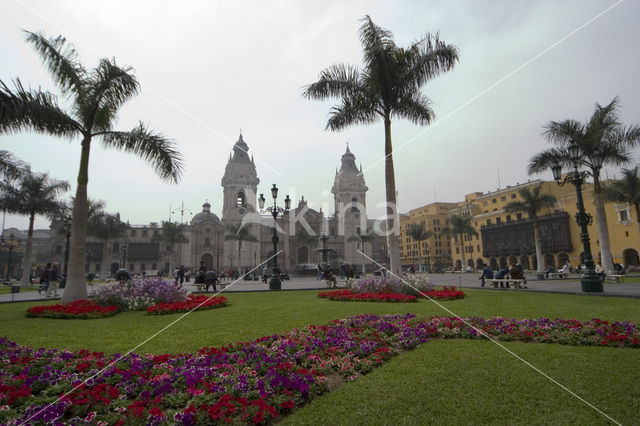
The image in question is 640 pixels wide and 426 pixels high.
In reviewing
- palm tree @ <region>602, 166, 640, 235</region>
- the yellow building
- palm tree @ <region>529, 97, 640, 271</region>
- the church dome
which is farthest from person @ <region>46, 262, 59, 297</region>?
the church dome

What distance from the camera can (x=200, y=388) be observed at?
357cm

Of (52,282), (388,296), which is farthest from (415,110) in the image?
(52,282)

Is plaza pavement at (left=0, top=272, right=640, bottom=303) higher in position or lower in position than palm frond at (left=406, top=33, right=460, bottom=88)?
lower

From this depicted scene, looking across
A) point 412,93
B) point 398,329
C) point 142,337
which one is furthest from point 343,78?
point 142,337

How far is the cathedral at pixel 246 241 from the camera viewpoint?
6388 cm

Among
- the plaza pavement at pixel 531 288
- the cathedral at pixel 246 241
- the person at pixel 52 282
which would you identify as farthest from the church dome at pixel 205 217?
the person at pixel 52 282

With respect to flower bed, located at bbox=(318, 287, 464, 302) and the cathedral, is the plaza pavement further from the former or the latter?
the cathedral

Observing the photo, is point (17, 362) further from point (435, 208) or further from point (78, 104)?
point (435, 208)

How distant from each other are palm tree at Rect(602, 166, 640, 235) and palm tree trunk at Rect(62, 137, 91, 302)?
32792 mm

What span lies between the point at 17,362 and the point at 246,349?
2873 millimetres

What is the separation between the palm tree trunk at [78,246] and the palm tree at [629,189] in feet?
108

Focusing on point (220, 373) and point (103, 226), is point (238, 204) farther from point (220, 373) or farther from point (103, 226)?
point (220, 373)

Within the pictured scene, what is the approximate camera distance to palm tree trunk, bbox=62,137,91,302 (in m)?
10.7

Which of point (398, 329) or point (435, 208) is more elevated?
point (435, 208)
